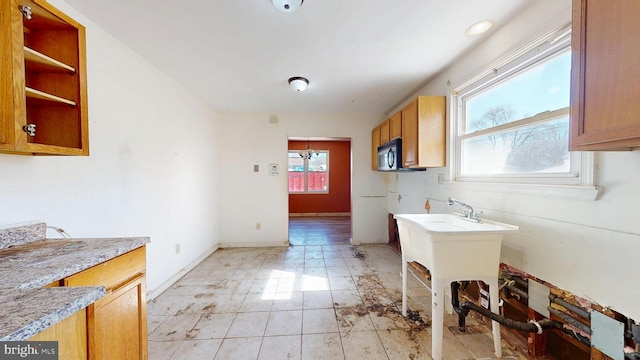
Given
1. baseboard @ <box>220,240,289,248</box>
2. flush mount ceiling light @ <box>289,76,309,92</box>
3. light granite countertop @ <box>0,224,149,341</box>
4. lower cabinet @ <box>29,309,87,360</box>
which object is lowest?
baseboard @ <box>220,240,289,248</box>

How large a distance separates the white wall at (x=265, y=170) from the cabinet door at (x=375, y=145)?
3.0 inches

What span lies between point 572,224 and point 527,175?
0.41 m

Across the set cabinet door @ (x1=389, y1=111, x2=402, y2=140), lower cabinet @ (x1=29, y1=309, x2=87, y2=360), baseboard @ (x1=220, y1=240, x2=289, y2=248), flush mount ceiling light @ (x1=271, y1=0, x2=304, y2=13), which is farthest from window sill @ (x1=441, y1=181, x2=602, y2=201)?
baseboard @ (x1=220, y1=240, x2=289, y2=248)

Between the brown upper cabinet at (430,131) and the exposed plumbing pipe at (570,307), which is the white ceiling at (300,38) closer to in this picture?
the brown upper cabinet at (430,131)

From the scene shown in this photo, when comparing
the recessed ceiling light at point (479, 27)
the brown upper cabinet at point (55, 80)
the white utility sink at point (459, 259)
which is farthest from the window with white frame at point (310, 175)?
the brown upper cabinet at point (55, 80)

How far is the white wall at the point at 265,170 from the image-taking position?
4.07 m

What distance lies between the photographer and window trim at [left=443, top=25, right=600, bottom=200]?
1.24 metres

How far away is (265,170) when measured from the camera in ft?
13.6

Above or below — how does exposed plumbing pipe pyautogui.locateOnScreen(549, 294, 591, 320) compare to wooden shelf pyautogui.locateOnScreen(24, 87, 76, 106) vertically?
below

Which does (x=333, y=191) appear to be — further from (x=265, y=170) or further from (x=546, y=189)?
(x=546, y=189)

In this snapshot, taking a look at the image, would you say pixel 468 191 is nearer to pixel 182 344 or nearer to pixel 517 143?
pixel 517 143

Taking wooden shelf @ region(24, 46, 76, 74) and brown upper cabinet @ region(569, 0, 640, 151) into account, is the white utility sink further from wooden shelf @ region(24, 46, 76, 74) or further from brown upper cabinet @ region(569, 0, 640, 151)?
wooden shelf @ region(24, 46, 76, 74)

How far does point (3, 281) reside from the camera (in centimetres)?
78

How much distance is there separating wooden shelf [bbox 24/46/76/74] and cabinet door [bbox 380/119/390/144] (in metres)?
3.11
